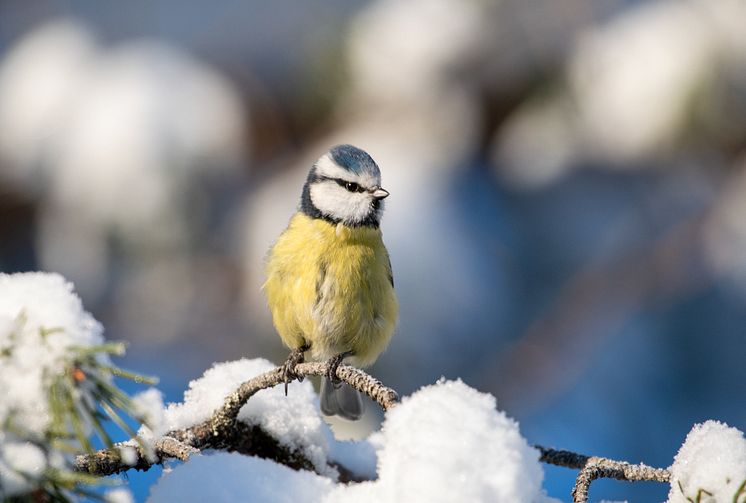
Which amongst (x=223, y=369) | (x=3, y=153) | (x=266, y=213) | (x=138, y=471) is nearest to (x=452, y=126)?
(x=266, y=213)

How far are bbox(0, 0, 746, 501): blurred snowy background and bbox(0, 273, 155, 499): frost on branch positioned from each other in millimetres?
1532

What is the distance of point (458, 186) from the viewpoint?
2.16 metres

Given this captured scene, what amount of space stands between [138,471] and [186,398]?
110 millimetres

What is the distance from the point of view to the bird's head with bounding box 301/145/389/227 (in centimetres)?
129

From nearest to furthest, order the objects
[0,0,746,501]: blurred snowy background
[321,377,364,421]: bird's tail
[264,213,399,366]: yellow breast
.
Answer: [264,213,399,366]: yellow breast → [321,377,364,421]: bird's tail → [0,0,746,501]: blurred snowy background

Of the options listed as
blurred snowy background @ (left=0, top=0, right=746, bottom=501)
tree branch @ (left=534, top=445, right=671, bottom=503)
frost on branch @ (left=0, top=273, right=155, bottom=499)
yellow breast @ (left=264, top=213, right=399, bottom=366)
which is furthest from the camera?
blurred snowy background @ (left=0, top=0, right=746, bottom=501)

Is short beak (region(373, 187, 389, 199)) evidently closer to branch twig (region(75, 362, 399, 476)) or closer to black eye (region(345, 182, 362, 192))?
black eye (region(345, 182, 362, 192))

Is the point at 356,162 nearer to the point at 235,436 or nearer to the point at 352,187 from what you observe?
the point at 352,187

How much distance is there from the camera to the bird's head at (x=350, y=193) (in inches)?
50.8

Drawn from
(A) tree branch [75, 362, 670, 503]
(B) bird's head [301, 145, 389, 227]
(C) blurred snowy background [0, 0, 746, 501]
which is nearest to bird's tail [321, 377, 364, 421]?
(B) bird's head [301, 145, 389, 227]

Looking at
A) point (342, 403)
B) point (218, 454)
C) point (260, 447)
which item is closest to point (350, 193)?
point (342, 403)

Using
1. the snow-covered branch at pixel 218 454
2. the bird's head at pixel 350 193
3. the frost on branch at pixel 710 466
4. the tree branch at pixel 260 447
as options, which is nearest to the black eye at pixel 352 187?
the bird's head at pixel 350 193

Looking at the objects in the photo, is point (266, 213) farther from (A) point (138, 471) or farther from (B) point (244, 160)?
(A) point (138, 471)

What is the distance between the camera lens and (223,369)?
0.76 m
